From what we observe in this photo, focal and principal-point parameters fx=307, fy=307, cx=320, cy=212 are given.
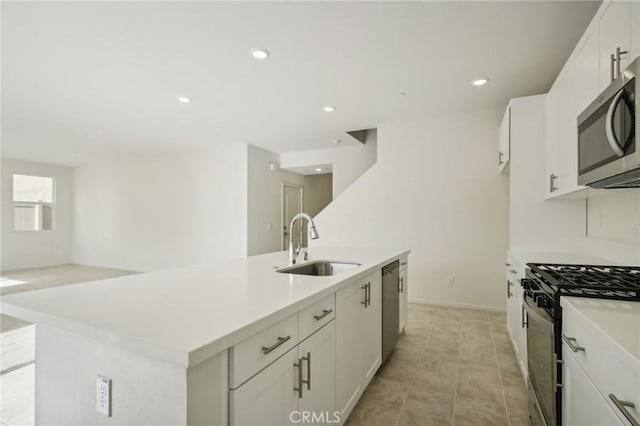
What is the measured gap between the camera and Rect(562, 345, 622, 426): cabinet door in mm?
902

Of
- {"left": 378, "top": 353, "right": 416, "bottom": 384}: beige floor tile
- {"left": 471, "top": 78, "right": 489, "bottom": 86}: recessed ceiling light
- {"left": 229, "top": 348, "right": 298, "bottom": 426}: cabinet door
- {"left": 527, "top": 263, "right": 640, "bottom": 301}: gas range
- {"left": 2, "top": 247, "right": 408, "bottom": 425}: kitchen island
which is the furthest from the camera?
{"left": 471, "top": 78, "right": 489, "bottom": 86}: recessed ceiling light

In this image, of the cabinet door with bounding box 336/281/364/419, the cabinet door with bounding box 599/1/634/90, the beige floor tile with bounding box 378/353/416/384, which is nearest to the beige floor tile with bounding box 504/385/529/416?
the beige floor tile with bounding box 378/353/416/384

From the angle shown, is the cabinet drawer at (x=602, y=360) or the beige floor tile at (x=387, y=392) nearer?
the cabinet drawer at (x=602, y=360)

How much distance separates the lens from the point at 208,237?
6125mm

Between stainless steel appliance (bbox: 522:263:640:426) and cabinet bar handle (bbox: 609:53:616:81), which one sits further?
cabinet bar handle (bbox: 609:53:616:81)

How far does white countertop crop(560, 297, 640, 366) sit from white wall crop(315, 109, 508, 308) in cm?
303

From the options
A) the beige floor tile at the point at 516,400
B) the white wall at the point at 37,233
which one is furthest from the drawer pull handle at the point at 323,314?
the white wall at the point at 37,233

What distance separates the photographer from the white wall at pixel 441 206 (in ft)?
13.1

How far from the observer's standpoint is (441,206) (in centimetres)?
427

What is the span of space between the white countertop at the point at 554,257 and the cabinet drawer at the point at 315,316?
1.45 metres

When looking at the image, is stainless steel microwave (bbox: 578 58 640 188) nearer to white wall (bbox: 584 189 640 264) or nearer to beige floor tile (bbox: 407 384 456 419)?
white wall (bbox: 584 189 640 264)

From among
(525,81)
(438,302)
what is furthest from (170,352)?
(438,302)

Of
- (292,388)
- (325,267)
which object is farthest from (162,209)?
(292,388)

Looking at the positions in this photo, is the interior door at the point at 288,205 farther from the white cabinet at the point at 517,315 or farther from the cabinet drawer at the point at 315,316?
the cabinet drawer at the point at 315,316
